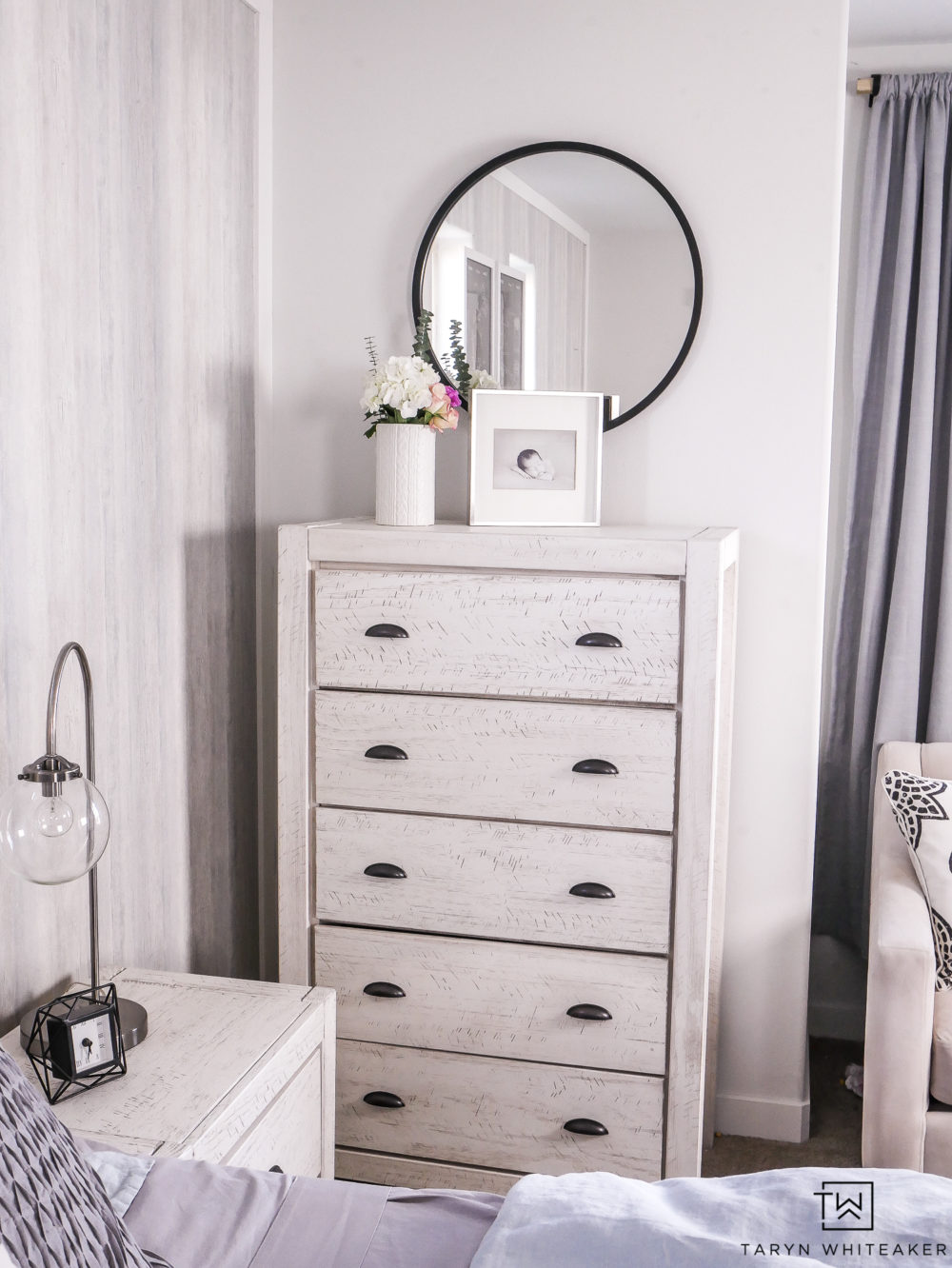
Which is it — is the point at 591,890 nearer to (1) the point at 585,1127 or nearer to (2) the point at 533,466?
(1) the point at 585,1127

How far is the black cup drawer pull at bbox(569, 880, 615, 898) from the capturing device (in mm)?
2070

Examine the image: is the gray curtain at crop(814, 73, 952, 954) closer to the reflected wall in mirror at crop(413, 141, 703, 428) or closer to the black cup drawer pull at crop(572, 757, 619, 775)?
the reflected wall in mirror at crop(413, 141, 703, 428)

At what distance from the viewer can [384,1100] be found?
2.21m

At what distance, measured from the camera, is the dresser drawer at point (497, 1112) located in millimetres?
2102

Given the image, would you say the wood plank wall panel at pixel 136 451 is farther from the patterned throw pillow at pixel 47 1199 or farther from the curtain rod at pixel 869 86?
the curtain rod at pixel 869 86

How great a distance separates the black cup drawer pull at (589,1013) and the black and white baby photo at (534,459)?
1.00 meters

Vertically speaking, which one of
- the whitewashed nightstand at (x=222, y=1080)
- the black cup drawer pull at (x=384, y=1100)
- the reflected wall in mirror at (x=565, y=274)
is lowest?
the black cup drawer pull at (x=384, y=1100)

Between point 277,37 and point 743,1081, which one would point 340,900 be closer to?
point 743,1081

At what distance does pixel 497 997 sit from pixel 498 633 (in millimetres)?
683

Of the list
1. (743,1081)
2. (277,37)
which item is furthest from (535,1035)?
(277,37)

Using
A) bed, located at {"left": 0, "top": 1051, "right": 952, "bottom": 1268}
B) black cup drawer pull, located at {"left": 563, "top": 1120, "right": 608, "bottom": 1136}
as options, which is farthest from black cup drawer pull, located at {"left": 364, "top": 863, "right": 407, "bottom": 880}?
bed, located at {"left": 0, "top": 1051, "right": 952, "bottom": 1268}

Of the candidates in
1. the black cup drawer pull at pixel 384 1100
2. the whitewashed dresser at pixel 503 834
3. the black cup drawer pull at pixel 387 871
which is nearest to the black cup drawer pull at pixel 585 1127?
the whitewashed dresser at pixel 503 834

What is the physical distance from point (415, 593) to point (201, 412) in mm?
613

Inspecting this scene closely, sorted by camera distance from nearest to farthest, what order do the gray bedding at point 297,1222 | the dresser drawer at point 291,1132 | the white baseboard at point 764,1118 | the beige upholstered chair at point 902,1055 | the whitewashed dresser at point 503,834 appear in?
the gray bedding at point 297,1222 → the dresser drawer at point 291,1132 → the beige upholstered chair at point 902,1055 → the whitewashed dresser at point 503,834 → the white baseboard at point 764,1118
